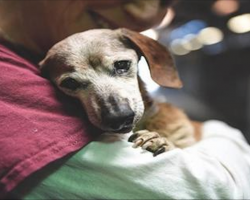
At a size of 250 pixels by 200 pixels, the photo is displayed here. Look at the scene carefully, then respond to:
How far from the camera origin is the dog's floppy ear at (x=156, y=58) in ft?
3.37

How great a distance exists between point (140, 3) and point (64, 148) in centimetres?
52

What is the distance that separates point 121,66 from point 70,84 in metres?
0.13

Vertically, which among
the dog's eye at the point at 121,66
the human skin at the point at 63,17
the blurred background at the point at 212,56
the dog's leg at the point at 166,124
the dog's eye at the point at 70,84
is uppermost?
the human skin at the point at 63,17

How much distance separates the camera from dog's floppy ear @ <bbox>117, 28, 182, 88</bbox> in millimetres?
1026

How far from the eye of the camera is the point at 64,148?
2.35ft

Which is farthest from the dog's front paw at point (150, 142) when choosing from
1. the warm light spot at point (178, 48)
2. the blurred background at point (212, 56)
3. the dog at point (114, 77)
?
the warm light spot at point (178, 48)

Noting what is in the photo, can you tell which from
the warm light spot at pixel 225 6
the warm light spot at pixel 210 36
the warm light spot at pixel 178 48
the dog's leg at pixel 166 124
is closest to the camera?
the dog's leg at pixel 166 124

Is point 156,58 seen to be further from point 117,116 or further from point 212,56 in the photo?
point 212,56

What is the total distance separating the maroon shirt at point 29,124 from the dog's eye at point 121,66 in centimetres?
17

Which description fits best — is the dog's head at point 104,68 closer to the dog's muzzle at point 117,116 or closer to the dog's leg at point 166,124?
the dog's muzzle at point 117,116

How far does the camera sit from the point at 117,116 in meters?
0.82

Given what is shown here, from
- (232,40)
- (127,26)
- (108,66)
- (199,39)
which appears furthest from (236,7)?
(108,66)

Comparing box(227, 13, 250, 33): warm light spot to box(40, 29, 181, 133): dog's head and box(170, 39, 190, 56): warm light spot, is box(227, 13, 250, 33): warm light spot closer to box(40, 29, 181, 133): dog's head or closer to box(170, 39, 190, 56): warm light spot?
box(170, 39, 190, 56): warm light spot

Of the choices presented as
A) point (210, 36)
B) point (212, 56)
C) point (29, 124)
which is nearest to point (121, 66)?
point (29, 124)
